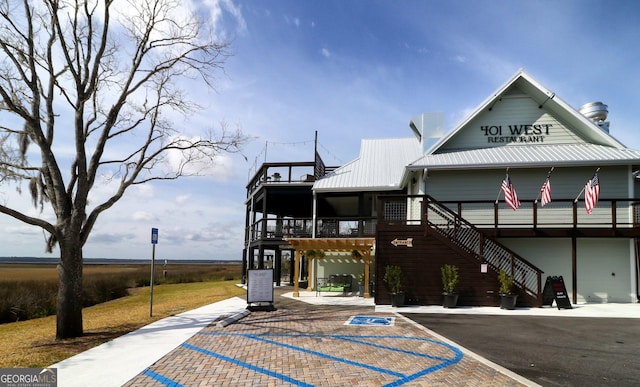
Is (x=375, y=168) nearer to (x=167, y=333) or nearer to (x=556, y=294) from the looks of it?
(x=556, y=294)

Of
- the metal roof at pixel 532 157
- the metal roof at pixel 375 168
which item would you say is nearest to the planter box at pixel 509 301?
the metal roof at pixel 532 157

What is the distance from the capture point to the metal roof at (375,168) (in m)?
20.7

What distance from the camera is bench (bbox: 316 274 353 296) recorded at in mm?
19375

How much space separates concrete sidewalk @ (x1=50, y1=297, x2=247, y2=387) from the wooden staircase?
→ 28.0 feet

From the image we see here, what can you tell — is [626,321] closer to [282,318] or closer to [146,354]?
[282,318]

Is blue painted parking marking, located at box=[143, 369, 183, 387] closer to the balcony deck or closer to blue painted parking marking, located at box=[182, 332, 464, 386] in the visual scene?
blue painted parking marking, located at box=[182, 332, 464, 386]

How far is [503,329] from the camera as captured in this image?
1030cm

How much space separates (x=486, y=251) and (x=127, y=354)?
1289 centimetres

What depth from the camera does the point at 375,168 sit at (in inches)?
897

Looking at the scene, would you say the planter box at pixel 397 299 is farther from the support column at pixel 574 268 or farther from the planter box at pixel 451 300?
the support column at pixel 574 268

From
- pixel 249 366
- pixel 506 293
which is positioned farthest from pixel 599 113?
pixel 249 366

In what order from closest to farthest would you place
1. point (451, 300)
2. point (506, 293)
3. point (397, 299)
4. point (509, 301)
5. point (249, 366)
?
1. point (249, 366)
2. point (509, 301)
3. point (506, 293)
4. point (451, 300)
5. point (397, 299)

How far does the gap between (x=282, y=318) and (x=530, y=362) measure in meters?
6.92

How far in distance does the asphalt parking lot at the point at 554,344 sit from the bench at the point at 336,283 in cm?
711
